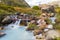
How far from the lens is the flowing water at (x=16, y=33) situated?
A: 329 centimetres

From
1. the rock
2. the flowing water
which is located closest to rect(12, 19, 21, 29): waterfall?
the flowing water

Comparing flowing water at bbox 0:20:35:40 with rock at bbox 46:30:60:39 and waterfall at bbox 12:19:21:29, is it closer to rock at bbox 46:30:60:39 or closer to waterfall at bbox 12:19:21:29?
waterfall at bbox 12:19:21:29

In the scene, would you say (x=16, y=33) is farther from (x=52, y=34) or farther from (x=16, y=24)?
(x=52, y=34)

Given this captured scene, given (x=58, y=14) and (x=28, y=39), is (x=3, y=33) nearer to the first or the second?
(x=28, y=39)

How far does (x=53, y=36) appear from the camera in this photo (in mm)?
3236

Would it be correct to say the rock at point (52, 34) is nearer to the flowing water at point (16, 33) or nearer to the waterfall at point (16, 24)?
the flowing water at point (16, 33)

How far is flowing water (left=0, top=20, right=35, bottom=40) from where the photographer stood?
3.29 meters

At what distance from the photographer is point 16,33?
3.41m

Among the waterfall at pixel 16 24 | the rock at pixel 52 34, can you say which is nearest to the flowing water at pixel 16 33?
the waterfall at pixel 16 24

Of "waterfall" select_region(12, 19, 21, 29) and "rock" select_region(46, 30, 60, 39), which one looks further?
"waterfall" select_region(12, 19, 21, 29)

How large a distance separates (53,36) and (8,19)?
34.4 inches

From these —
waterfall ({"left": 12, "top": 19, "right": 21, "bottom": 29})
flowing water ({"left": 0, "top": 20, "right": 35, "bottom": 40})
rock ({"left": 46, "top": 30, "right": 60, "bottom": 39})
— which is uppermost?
waterfall ({"left": 12, "top": 19, "right": 21, "bottom": 29})

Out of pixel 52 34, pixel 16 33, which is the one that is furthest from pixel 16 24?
pixel 52 34

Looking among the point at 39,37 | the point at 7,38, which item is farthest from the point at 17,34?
the point at 39,37
